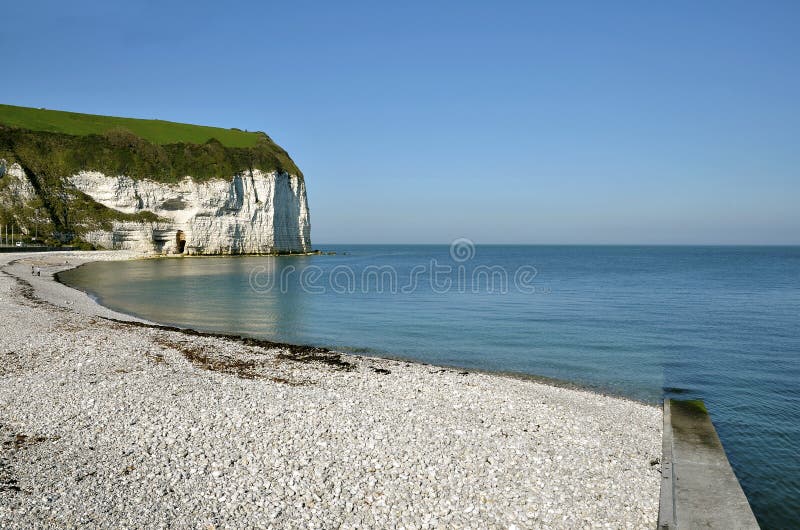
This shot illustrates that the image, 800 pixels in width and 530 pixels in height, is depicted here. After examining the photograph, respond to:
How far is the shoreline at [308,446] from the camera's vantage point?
Result: 6.36 m

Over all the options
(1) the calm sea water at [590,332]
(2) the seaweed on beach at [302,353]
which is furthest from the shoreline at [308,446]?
(1) the calm sea water at [590,332]

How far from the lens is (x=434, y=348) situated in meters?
18.2

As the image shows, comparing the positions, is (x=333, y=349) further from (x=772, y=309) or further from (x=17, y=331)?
(x=772, y=309)

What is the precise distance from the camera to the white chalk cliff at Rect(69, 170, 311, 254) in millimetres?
74688

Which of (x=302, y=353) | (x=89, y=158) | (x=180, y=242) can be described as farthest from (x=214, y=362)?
(x=89, y=158)

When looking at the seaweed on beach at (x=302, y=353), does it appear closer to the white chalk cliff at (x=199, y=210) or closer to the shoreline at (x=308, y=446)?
the shoreline at (x=308, y=446)

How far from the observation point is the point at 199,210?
260 feet

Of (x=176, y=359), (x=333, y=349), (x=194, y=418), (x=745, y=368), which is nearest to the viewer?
(x=194, y=418)

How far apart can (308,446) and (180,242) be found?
80.0 m

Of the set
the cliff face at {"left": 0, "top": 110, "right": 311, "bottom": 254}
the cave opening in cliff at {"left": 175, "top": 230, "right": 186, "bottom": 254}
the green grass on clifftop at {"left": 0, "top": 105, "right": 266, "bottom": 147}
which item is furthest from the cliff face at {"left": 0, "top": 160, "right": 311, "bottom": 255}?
the green grass on clifftop at {"left": 0, "top": 105, "right": 266, "bottom": 147}

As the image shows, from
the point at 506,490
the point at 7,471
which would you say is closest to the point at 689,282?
the point at 506,490

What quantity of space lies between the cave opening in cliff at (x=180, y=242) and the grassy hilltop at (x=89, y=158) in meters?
4.61

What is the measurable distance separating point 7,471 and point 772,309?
33.5 m

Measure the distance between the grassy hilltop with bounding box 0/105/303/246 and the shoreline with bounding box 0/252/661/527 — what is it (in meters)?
67.6
